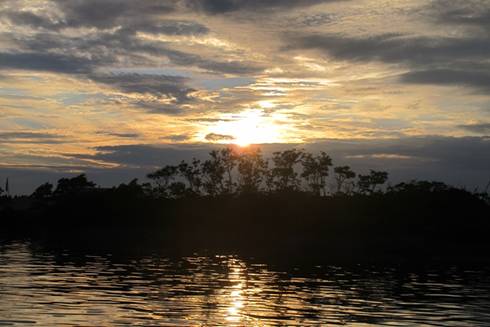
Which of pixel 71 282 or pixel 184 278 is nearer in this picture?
pixel 71 282

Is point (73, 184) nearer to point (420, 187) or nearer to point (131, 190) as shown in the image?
point (131, 190)

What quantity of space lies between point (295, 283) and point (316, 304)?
981cm

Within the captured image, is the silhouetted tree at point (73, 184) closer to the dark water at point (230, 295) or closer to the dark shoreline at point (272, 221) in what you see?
the dark shoreline at point (272, 221)

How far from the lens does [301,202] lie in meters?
120

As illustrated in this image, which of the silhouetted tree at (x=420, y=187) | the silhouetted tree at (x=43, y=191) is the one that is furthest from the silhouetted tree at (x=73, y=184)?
the silhouetted tree at (x=420, y=187)

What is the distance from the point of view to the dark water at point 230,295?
2900cm

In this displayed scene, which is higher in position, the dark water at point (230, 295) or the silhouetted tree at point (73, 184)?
the silhouetted tree at point (73, 184)

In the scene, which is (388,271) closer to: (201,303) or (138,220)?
(201,303)

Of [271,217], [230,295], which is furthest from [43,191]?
[230,295]

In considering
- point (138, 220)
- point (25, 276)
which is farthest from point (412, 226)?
point (25, 276)

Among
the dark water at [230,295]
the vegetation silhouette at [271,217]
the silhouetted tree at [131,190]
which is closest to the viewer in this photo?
the dark water at [230,295]

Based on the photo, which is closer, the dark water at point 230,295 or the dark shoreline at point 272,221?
the dark water at point 230,295

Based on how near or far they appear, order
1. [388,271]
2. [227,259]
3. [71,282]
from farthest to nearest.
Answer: [227,259], [388,271], [71,282]

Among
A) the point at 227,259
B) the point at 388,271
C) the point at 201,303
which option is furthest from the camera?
the point at 227,259
